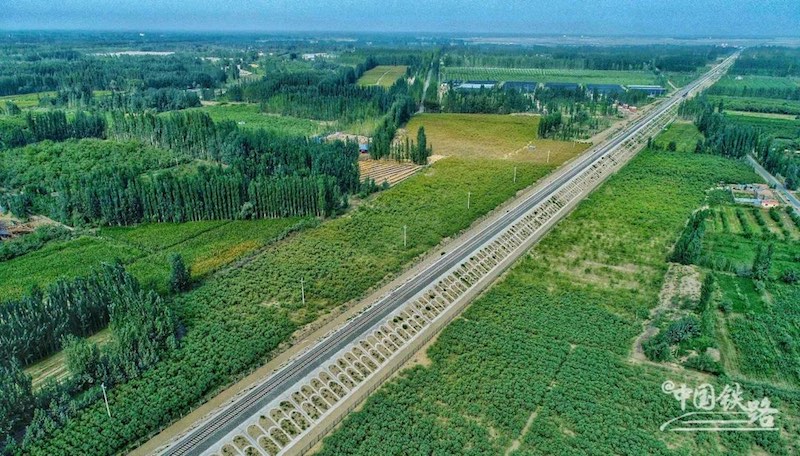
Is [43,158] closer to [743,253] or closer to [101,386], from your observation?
[101,386]

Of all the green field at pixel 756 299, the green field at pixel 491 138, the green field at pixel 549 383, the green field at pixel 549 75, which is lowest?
the green field at pixel 549 383

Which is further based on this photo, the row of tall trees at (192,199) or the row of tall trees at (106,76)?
the row of tall trees at (106,76)

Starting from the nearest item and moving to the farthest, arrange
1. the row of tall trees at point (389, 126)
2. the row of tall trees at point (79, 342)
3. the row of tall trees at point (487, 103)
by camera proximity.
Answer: the row of tall trees at point (79, 342) → the row of tall trees at point (389, 126) → the row of tall trees at point (487, 103)

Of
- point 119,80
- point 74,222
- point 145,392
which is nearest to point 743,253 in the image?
point 145,392

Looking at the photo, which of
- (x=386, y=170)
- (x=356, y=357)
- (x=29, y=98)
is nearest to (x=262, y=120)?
(x=386, y=170)

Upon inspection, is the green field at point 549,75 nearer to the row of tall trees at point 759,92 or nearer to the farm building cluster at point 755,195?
the row of tall trees at point 759,92

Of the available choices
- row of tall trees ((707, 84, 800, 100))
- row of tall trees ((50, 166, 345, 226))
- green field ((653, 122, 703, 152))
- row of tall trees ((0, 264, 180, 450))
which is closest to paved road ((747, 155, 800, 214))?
green field ((653, 122, 703, 152))

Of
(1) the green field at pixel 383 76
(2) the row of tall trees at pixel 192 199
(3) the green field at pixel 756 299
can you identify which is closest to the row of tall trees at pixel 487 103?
(1) the green field at pixel 383 76

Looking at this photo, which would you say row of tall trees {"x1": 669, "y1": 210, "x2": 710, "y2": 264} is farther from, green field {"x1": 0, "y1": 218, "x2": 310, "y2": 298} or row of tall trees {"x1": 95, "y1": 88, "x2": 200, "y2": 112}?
row of tall trees {"x1": 95, "y1": 88, "x2": 200, "y2": 112}
